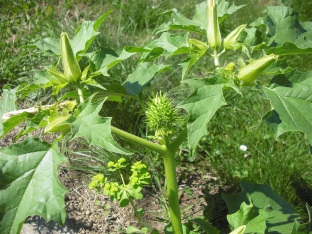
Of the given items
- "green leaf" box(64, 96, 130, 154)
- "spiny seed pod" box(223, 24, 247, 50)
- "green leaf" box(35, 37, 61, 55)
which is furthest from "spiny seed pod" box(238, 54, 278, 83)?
"green leaf" box(35, 37, 61, 55)

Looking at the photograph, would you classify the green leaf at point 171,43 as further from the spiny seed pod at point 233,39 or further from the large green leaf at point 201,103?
the large green leaf at point 201,103

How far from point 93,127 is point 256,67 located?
49 cm

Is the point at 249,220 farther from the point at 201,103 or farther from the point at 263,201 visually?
the point at 201,103

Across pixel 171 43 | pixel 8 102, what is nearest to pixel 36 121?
pixel 8 102

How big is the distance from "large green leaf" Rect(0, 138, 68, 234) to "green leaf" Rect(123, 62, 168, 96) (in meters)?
0.49

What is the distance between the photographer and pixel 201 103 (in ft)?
3.68

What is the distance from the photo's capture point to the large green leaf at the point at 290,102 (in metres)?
1.13

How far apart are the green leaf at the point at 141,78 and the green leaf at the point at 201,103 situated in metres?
0.42

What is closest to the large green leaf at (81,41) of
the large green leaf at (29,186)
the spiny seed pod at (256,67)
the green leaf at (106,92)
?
the green leaf at (106,92)

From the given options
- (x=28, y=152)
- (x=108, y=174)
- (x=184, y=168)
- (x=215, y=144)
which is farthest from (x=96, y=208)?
(x=28, y=152)

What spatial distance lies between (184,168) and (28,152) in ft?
4.45

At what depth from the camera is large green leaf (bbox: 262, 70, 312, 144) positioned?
1.13 m

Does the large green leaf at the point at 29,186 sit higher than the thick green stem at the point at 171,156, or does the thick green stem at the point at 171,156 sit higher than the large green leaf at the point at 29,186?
the thick green stem at the point at 171,156

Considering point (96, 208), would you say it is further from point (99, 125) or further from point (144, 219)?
point (99, 125)
